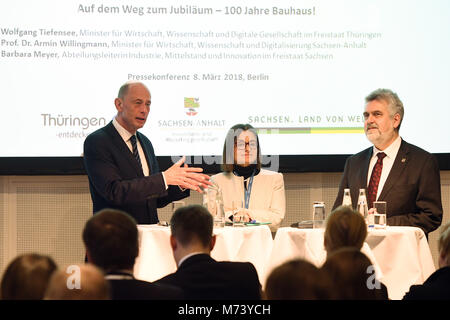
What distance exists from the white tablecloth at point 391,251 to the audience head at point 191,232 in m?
1.06

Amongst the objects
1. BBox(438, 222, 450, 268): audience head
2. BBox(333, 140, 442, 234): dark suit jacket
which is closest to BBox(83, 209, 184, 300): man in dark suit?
BBox(438, 222, 450, 268): audience head

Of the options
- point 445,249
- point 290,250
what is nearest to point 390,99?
point 290,250

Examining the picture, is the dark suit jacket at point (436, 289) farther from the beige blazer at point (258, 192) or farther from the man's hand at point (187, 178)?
the beige blazer at point (258, 192)

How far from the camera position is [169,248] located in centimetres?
400

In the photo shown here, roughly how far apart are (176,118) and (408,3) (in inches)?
93.8

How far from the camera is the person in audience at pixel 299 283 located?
1.86 metres

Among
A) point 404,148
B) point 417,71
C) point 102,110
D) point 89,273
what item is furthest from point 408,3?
point 89,273

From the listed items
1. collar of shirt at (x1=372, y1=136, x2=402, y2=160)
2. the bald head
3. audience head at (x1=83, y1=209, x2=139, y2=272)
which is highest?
the bald head

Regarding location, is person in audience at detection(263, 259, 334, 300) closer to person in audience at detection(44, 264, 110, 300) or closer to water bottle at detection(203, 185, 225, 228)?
person in audience at detection(44, 264, 110, 300)

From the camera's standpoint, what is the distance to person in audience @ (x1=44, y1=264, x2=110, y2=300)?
6.05ft

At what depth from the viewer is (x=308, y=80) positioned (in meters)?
5.80

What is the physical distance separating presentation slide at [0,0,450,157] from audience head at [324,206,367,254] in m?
2.80

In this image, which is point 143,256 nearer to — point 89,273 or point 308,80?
point 89,273

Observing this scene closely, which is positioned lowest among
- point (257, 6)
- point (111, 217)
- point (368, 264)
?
point (368, 264)
